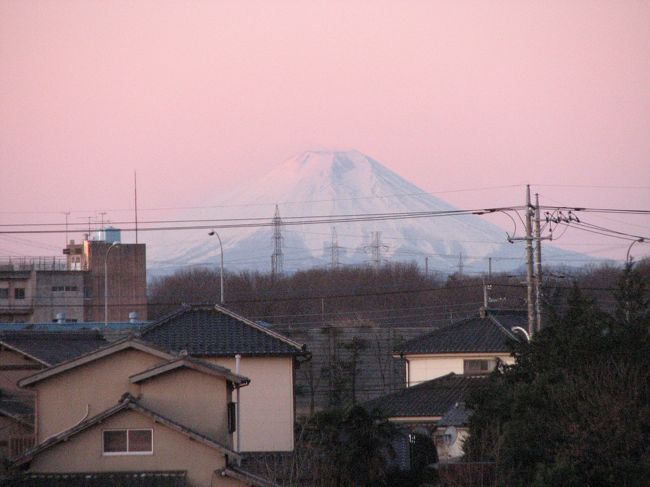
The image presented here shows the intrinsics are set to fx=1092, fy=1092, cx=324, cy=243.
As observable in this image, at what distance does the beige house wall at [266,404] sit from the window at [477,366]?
395 inches

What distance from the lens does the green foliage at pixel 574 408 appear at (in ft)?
57.7

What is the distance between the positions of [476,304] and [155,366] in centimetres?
4262

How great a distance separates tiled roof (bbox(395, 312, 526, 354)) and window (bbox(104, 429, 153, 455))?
698 inches

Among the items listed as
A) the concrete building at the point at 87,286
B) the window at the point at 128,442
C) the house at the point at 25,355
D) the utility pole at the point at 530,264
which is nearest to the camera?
the window at the point at 128,442

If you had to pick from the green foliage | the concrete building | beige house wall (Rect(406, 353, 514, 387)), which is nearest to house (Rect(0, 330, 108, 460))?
the green foliage

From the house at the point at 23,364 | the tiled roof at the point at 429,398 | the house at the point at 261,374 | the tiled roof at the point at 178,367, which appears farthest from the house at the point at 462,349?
the tiled roof at the point at 178,367

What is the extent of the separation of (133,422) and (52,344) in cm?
1156

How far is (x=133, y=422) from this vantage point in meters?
17.2

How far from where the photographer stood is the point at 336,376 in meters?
40.7

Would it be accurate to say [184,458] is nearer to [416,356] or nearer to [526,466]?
[526,466]

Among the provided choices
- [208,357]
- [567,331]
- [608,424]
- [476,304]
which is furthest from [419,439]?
[476,304]

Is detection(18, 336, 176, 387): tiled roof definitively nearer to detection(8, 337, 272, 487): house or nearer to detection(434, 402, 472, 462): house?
detection(8, 337, 272, 487): house

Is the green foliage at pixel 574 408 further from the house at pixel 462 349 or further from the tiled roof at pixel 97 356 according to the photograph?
the house at pixel 462 349

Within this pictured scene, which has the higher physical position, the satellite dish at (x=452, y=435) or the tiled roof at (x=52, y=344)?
the tiled roof at (x=52, y=344)
